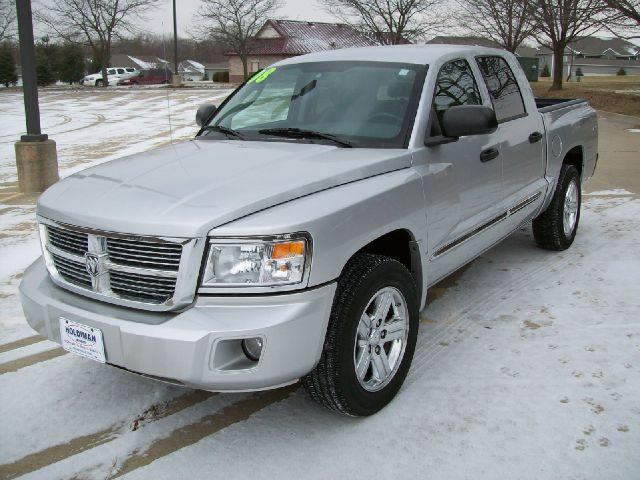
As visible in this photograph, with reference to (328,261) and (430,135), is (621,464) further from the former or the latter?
(430,135)

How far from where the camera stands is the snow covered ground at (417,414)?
277cm

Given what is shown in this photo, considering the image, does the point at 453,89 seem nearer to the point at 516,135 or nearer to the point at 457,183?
the point at 457,183

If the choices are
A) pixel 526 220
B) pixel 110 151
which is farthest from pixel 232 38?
pixel 526 220

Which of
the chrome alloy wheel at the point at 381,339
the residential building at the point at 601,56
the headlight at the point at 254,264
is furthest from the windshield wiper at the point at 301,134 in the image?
the residential building at the point at 601,56

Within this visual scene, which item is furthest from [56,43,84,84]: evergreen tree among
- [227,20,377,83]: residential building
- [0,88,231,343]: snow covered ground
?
[0,88,231,343]: snow covered ground

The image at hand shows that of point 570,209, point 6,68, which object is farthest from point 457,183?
point 6,68

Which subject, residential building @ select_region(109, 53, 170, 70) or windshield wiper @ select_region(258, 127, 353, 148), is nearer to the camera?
windshield wiper @ select_region(258, 127, 353, 148)

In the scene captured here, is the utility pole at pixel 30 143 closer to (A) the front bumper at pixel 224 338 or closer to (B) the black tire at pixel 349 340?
(A) the front bumper at pixel 224 338

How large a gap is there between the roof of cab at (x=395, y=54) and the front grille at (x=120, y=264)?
81.9 inches

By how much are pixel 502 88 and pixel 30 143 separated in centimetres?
618

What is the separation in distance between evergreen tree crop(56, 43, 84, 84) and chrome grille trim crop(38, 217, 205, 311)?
52.9 metres

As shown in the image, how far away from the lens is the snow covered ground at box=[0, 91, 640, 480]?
9.07ft

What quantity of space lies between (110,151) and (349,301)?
32.8 feet

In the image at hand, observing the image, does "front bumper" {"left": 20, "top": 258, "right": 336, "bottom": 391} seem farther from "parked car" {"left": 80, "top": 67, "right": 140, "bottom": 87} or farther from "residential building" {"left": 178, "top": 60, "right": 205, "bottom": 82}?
"residential building" {"left": 178, "top": 60, "right": 205, "bottom": 82}
